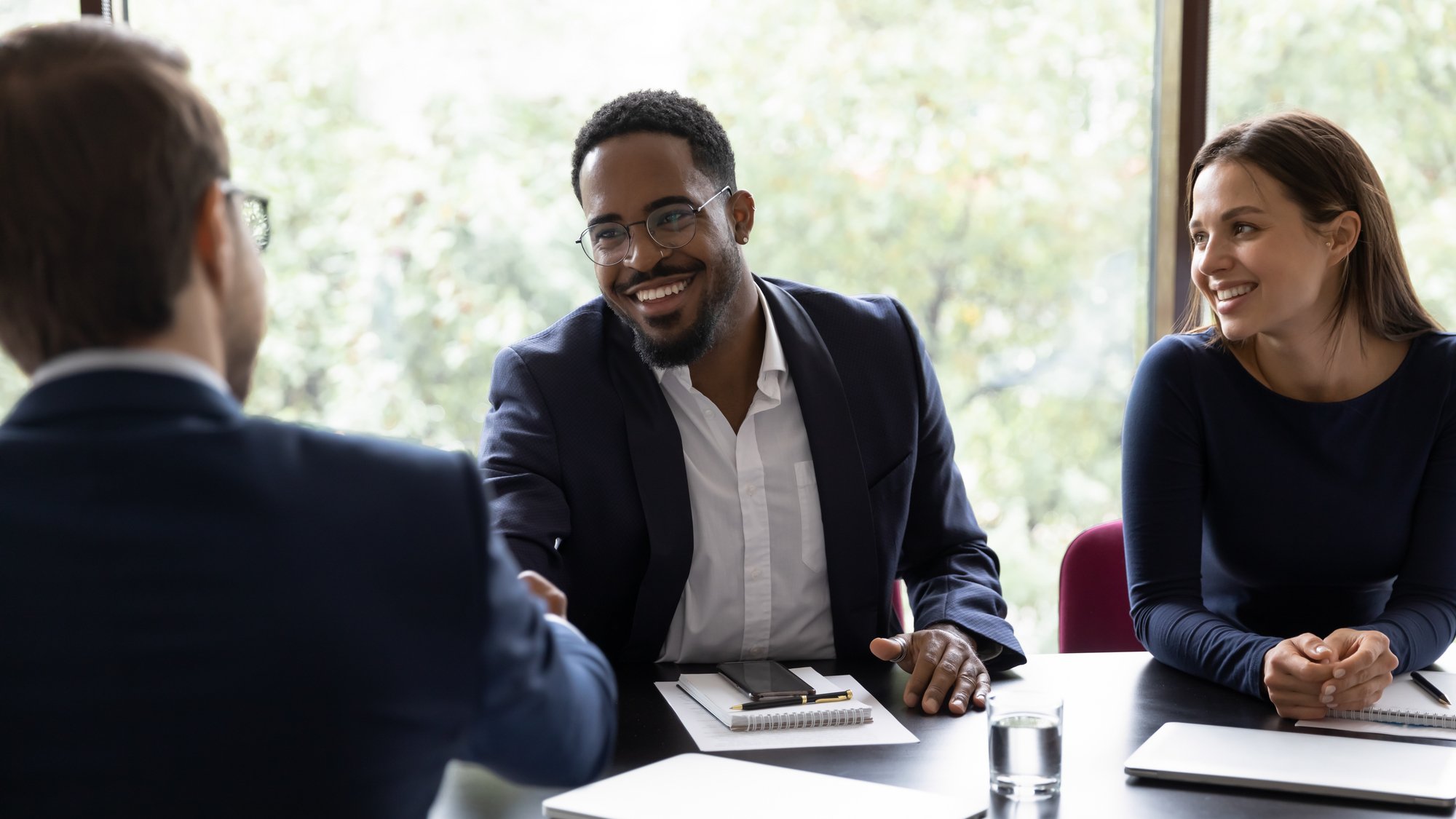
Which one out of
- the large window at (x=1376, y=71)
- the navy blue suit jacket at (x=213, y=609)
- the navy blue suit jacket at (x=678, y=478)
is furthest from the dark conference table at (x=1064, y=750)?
the large window at (x=1376, y=71)

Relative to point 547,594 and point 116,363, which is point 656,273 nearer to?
point 547,594

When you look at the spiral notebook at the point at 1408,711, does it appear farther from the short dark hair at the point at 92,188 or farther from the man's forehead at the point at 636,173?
the short dark hair at the point at 92,188

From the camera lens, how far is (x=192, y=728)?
2.40 feet

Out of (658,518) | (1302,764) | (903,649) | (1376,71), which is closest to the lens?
(1302,764)

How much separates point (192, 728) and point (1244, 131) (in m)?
1.90

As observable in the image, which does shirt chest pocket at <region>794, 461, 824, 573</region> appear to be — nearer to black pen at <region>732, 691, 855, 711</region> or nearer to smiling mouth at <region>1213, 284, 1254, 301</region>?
black pen at <region>732, 691, 855, 711</region>

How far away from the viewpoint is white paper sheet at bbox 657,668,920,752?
1447 millimetres

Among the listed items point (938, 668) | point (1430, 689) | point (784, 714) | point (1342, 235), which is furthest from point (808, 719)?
point (1342, 235)

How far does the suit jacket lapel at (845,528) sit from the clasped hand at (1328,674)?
0.64 m

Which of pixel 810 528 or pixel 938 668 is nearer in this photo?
pixel 938 668

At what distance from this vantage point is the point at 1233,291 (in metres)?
2.07

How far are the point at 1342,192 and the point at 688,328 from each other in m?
1.08

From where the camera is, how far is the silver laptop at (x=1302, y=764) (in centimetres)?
128

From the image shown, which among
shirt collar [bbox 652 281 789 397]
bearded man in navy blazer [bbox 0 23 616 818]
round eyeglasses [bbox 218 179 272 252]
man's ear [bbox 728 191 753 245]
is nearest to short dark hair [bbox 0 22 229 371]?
bearded man in navy blazer [bbox 0 23 616 818]
